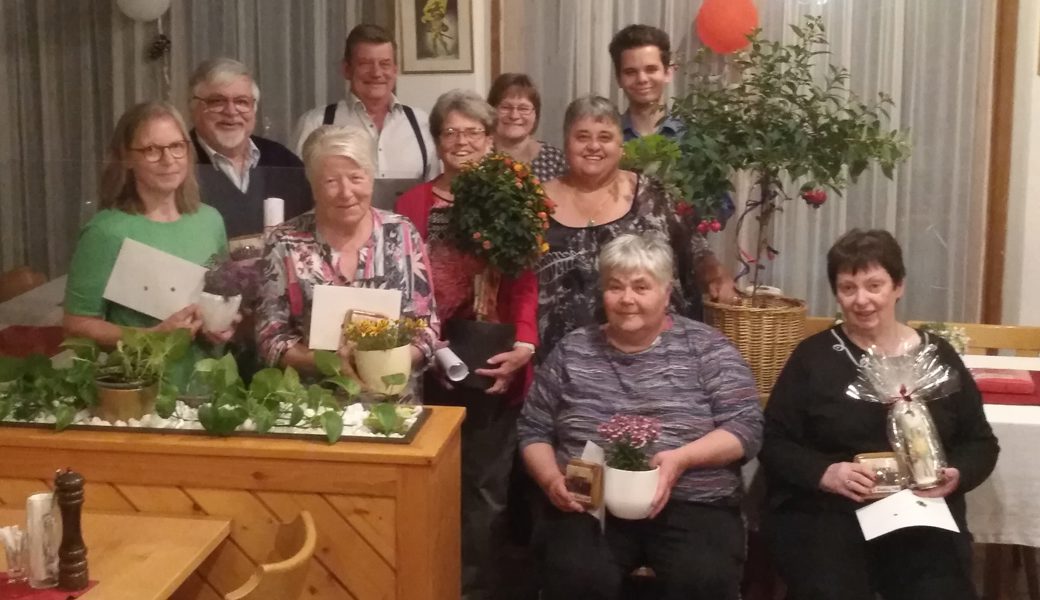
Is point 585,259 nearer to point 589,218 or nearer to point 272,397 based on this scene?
point 589,218

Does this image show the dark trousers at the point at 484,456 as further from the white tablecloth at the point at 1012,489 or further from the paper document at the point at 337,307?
the white tablecloth at the point at 1012,489

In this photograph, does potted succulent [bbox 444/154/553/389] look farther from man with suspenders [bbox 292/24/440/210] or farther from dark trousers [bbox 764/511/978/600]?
dark trousers [bbox 764/511/978/600]

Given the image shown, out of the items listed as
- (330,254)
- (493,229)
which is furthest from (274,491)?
(493,229)

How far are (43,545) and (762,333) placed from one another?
1706 mm

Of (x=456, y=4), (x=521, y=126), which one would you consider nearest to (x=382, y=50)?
(x=521, y=126)

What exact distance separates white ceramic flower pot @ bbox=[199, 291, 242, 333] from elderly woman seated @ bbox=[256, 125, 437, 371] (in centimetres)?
7

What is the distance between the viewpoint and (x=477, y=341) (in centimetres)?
244

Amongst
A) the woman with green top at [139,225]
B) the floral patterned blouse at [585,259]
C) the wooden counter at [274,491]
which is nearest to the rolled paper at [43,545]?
the wooden counter at [274,491]

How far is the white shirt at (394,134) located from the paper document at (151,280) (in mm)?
803

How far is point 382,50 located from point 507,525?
1.43m

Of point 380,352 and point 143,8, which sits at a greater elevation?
point 143,8

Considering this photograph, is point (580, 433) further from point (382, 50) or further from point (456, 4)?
point (456, 4)

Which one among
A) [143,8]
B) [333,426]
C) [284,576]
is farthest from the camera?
[143,8]

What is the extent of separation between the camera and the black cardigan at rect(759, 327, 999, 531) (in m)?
2.19
